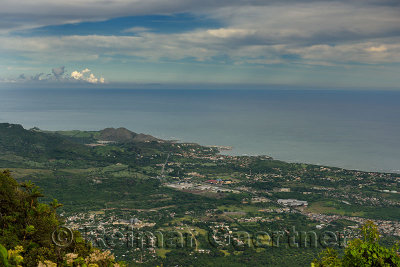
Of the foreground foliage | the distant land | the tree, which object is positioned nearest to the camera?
the tree

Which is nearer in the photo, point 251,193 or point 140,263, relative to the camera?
point 140,263

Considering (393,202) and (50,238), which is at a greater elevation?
(50,238)

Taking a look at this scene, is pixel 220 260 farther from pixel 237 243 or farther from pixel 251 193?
pixel 251 193

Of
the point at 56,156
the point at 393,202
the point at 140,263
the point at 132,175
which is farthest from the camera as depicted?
the point at 56,156

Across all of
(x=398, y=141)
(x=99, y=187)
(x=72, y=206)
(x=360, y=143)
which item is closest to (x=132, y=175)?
(x=99, y=187)

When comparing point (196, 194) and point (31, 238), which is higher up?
point (31, 238)

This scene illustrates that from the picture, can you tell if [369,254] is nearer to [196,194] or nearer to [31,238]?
[31,238]

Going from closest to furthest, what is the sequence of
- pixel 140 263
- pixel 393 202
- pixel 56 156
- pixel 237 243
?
pixel 140 263 → pixel 237 243 → pixel 393 202 → pixel 56 156

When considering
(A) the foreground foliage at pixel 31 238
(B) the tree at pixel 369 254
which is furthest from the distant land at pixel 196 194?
(B) the tree at pixel 369 254

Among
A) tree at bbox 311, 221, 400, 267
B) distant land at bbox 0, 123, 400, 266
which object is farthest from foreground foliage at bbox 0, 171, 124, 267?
distant land at bbox 0, 123, 400, 266

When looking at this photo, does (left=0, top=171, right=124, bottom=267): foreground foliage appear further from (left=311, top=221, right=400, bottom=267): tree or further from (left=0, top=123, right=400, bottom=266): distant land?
(left=0, top=123, right=400, bottom=266): distant land

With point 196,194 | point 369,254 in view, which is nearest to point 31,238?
point 369,254
